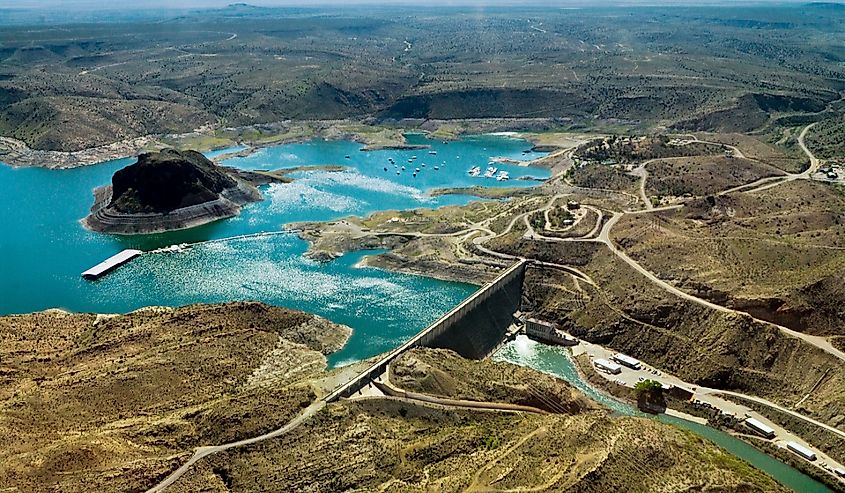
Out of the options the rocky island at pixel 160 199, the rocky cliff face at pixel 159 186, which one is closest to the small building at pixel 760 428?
the rocky island at pixel 160 199

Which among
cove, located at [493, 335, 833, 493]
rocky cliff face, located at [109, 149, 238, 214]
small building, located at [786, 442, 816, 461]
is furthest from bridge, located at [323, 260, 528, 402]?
rocky cliff face, located at [109, 149, 238, 214]

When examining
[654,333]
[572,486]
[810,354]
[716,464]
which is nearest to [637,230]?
[654,333]

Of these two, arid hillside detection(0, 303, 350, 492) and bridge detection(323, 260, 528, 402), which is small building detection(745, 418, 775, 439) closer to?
bridge detection(323, 260, 528, 402)

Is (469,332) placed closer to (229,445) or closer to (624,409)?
(624,409)

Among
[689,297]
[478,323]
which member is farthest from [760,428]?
[478,323]

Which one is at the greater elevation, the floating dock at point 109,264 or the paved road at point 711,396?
the floating dock at point 109,264

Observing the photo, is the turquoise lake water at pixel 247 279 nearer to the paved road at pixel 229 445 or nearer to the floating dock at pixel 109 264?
the floating dock at pixel 109 264

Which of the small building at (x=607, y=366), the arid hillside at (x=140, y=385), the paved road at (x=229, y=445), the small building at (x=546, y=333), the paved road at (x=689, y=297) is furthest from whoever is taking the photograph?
the small building at (x=546, y=333)
